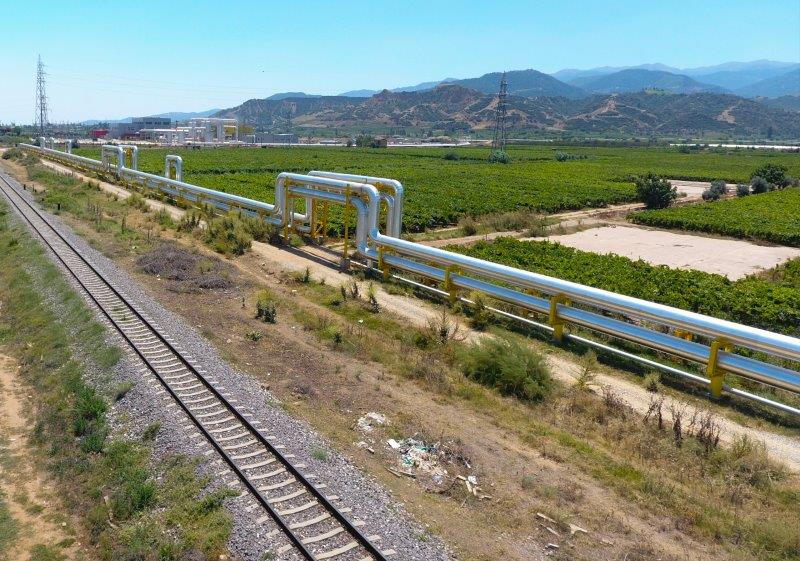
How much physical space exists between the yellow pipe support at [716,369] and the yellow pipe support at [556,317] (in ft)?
12.2

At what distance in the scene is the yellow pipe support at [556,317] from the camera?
1583 cm

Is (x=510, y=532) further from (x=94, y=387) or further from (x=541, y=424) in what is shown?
(x=94, y=387)

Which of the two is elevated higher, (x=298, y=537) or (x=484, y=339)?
(x=484, y=339)

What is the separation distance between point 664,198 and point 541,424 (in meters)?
43.2

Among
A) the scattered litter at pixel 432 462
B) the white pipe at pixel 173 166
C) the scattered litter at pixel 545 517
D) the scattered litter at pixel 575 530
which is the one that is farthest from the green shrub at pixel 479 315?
the white pipe at pixel 173 166

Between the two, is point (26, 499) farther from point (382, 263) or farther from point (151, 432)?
point (382, 263)

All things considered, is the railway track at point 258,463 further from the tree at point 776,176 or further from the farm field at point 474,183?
the tree at point 776,176

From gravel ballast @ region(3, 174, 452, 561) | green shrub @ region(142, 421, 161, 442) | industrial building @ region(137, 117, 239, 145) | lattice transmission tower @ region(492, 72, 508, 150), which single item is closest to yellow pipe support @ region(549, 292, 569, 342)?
gravel ballast @ region(3, 174, 452, 561)

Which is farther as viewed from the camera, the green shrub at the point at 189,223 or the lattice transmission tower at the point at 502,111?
the lattice transmission tower at the point at 502,111

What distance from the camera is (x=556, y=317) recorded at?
1587 centimetres

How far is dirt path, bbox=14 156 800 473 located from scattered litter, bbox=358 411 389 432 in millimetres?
4191

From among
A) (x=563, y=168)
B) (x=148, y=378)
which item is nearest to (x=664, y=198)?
(x=563, y=168)

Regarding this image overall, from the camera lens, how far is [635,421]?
38.4 feet

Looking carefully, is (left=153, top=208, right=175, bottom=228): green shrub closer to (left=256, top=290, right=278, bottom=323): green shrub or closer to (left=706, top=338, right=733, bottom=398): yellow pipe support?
(left=256, top=290, right=278, bottom=323): green shrub
